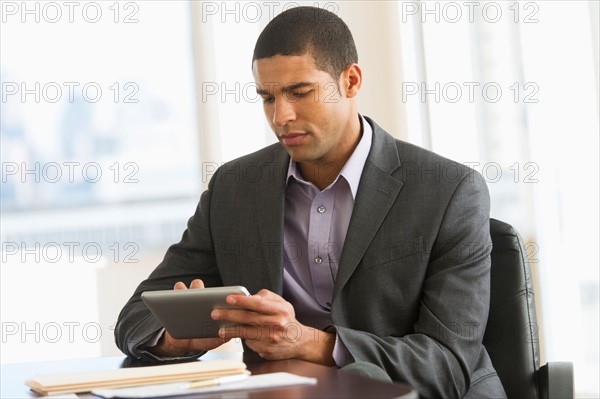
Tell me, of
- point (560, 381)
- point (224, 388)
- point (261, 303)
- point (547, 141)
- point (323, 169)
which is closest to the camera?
point (224, 388)

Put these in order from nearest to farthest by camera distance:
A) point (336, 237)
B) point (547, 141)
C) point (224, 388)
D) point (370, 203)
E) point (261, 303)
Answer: point (224, 388) → point (261, 303) → point (370, 203) → point (336, 237) → point (547, 141)

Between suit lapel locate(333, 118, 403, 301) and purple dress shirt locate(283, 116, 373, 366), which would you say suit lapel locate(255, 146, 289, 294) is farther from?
suit lapel locate(333, 118, 403, 301)

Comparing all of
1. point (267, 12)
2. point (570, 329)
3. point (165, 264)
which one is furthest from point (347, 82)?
point (267, 12)

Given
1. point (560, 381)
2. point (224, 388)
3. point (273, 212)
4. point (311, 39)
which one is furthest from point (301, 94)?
point (224, 388)

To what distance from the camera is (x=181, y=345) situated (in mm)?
2113

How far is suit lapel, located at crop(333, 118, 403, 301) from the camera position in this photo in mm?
2246

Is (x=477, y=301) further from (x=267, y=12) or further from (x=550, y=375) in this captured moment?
(x=267, y=12)

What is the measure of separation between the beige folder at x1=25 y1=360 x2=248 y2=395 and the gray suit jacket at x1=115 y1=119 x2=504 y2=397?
376 mm

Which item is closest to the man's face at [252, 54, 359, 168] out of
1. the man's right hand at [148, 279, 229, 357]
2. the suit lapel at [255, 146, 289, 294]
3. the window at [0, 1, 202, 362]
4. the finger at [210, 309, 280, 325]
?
the suit lapel at [255, 146, 289, 294]

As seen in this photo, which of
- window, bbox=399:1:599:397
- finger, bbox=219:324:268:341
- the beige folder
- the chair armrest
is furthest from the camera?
window, bbox=399:1:599:397

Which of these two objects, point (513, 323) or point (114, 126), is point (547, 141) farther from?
point (114, 126)

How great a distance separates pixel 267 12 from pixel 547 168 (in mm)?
1751

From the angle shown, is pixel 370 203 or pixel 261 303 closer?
pixel 261 303

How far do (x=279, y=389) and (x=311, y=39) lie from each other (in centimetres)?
119
